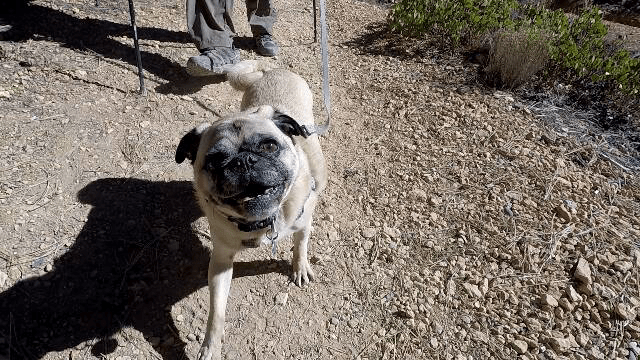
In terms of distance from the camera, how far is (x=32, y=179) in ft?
10.3

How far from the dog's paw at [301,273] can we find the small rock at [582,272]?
1632mm

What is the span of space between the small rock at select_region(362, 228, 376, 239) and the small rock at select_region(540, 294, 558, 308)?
1116mm

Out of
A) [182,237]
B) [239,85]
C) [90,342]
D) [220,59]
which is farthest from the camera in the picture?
[220,59]

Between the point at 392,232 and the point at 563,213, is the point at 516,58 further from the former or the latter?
the point at 392,232

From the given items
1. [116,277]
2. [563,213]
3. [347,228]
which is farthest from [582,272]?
[116,277]

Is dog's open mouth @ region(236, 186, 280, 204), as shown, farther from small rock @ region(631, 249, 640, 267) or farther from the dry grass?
the dry grass

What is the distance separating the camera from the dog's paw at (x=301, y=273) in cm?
280

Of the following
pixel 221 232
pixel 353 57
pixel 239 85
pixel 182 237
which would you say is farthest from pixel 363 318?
pixel 353 57

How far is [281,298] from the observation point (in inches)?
107

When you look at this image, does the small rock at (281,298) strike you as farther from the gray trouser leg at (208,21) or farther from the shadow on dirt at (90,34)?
the gray trouser leg at (208,21)

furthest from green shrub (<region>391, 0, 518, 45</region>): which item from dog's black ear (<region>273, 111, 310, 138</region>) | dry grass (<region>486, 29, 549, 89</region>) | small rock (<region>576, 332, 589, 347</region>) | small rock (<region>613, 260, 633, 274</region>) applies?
small rock (<region>576, 332, 589, 347</region>)

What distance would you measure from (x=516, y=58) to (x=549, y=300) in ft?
7.81

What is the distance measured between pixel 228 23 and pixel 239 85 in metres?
1.39

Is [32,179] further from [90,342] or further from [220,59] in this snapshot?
[220,59]
